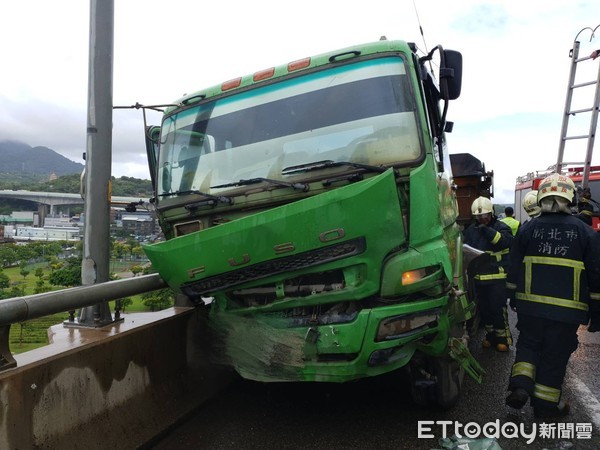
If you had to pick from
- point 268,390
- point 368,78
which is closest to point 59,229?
point 268,390

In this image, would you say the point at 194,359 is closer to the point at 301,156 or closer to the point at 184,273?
the point at 184,273

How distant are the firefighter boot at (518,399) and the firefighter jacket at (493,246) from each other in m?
2.10

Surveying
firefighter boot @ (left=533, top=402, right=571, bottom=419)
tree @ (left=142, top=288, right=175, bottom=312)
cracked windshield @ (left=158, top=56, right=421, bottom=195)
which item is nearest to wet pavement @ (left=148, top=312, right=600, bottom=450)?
firefighter boot @ (left=533, top=402, right=571, bottom=419)

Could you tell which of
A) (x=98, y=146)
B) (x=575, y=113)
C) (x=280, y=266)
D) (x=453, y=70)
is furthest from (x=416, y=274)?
(x=575, y=113)

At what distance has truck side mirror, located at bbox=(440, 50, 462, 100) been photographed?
11.5ft

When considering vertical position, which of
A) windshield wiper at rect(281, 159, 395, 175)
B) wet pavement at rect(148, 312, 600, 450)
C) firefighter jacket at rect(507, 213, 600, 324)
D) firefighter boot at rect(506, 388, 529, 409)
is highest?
windshield wiper at rect(281, 159, 395, 175)

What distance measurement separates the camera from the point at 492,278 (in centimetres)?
577

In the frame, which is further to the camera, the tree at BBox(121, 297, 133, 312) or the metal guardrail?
the tree at BBox(121, 297, 133, 312)

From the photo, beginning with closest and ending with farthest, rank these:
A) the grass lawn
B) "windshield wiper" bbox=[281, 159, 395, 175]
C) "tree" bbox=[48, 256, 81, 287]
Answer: the grass lawn → "windshield wiper" bbox=[281, 159, 395, 175] → "tree" bbox=[48, 256, 81, 287]

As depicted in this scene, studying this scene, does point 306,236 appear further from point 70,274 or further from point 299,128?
→ point 70,274

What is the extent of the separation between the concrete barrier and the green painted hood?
817 millimetres

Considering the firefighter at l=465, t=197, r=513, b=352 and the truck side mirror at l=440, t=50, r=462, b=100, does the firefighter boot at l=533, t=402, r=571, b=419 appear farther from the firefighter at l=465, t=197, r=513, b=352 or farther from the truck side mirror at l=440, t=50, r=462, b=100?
the truck side mirror at l=440, t=50, r=462, b=100

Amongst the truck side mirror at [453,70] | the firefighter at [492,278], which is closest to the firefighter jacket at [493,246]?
the firefighter at [492,278]

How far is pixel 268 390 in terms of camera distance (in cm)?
428
